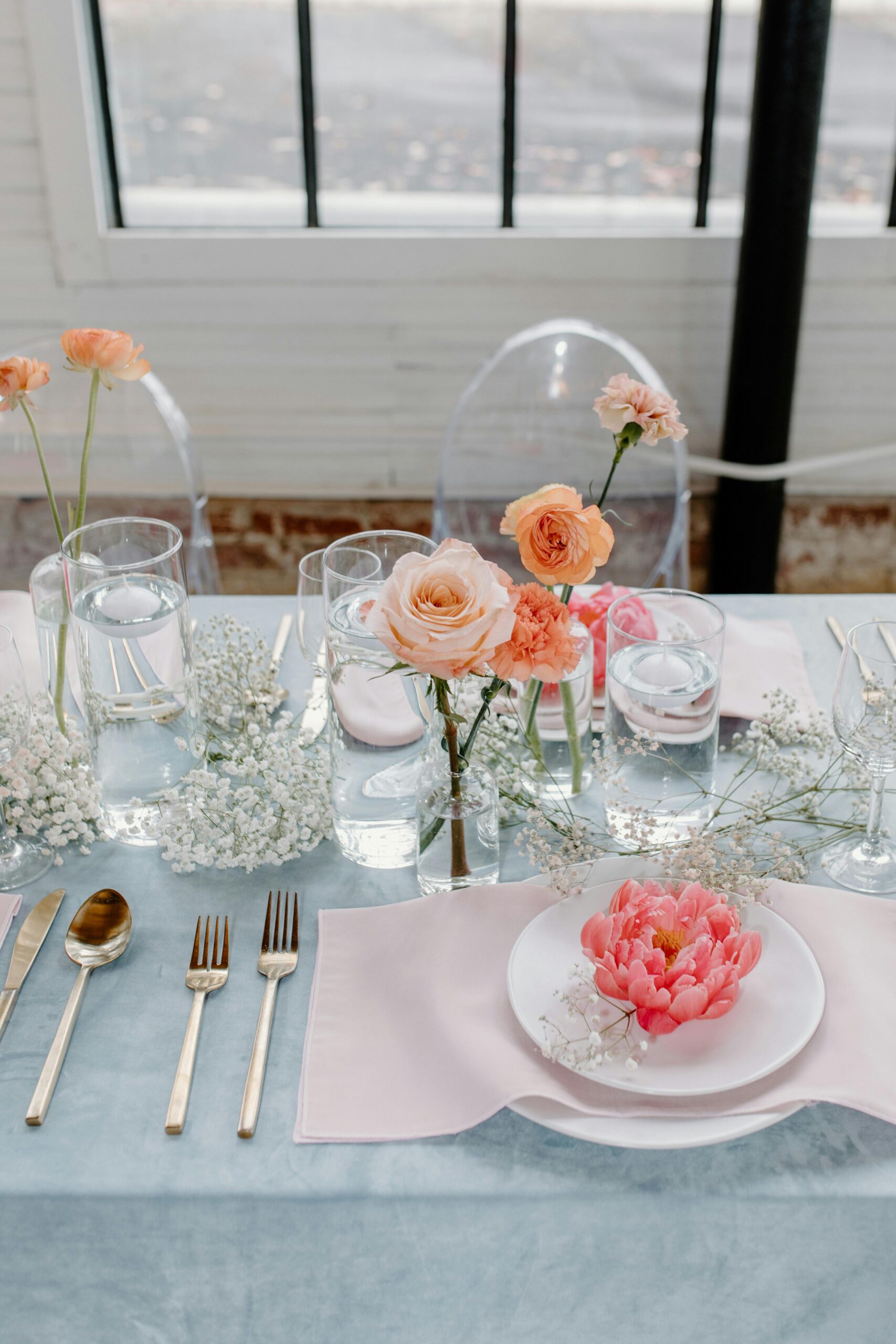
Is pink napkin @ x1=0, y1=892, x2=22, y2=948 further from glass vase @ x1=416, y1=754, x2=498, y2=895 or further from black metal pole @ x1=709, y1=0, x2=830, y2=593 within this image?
black metal pole @ x1=709, y1=0, x2=830, y2=593

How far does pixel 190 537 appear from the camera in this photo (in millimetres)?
1824

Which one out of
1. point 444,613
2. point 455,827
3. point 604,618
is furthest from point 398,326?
point 444,613

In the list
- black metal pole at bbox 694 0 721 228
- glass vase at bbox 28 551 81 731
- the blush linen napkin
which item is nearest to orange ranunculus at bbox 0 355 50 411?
glass vase at bbox 28 551 81 731

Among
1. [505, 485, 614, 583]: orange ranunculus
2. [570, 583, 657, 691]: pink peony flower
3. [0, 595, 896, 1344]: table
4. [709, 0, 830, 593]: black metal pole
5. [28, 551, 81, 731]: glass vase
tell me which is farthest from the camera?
[709, 0, 830, 593]: black metal pole

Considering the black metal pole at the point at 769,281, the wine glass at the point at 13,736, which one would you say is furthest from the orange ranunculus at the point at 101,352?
the black metal pole at the point at 769,281

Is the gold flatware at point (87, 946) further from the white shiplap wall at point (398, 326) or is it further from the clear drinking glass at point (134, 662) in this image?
the white shiplap wall at point (398, 326)

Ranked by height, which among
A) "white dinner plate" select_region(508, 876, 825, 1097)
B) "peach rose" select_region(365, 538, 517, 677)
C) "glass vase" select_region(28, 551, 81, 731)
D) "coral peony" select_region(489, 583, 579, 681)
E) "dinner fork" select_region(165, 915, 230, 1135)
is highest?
"peach rose" select_region(365, 538, 517, 677)

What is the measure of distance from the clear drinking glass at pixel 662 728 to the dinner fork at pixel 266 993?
31 cm

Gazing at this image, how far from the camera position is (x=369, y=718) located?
1003 millimetres

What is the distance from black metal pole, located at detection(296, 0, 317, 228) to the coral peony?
1.95m

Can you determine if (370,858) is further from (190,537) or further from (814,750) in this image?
(190,537)

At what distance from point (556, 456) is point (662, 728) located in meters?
1.03

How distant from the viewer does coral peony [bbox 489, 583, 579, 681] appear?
0.81 meters

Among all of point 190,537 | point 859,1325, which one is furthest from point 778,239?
point 859,1325
